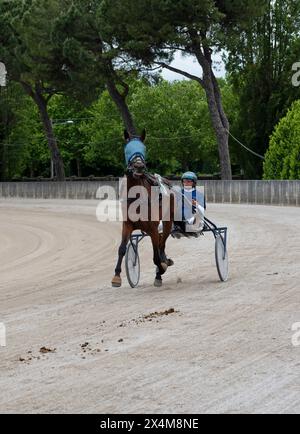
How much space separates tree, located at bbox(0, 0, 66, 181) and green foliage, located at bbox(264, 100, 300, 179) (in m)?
15.1

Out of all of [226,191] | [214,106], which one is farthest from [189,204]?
[214,106]

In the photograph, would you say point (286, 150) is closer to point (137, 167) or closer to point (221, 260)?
point (221, 260)

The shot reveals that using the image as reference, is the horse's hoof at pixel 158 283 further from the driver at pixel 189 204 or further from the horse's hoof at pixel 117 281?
the driver at pixel 189 204

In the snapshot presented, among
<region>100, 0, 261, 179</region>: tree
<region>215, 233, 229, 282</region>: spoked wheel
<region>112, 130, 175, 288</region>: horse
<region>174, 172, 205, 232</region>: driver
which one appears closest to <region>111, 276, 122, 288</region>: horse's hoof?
<region>112, 130, 175, 288</region>: horse

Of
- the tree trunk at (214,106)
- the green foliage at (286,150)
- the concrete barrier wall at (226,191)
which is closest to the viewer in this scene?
the concrete barrier wall at (226,191)

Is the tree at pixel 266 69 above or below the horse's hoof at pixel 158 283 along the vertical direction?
above

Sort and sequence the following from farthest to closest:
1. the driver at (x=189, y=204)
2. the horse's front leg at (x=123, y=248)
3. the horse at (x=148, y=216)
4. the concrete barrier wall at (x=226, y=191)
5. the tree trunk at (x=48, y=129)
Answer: the tree trunk at (x=48, y=129) → the concrete barrier wall at (x=226, y=191) → the driver at (x=189, y=204) → the horse's front leg at (x=123, y=248) → the horse at (x=148, y=216)

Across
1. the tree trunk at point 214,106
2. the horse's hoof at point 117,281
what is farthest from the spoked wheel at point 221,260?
the tree trunk at point 214,106

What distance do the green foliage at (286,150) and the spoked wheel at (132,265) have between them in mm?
29963

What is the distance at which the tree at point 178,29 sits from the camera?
43.8 m

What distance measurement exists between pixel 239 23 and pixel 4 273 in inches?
1242

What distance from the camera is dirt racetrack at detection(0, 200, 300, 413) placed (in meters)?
6.48

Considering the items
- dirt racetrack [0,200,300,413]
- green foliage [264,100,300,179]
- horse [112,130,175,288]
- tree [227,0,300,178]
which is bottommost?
dirt racetrack [0,200,300,413]

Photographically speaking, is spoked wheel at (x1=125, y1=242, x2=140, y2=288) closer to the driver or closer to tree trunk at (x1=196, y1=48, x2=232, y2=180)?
the driver
